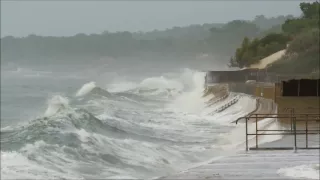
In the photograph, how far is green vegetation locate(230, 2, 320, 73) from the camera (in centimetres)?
5797

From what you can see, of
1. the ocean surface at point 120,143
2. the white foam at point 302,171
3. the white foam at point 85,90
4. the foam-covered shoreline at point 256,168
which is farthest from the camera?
the white foam at point 85,90

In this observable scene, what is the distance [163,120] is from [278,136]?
50.9 feet

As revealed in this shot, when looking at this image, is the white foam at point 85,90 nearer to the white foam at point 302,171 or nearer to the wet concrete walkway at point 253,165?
the wet concrete walkway at point 253,165

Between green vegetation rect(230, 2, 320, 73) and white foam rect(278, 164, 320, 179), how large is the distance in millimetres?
41312

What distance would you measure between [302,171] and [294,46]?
4794 cm

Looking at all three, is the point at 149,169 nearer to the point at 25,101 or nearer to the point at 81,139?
the point at 81,139

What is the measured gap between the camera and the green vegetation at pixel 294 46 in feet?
190

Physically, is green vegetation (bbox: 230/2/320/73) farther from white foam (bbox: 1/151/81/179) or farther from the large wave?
white foam (bbox: 1/151/81/179)

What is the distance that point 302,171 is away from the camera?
1477cm

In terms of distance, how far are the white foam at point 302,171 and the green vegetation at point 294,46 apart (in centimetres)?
4131

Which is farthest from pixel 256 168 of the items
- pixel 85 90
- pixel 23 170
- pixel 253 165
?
pixel 85 90

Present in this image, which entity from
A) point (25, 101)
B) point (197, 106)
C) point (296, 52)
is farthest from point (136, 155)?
point (25, 101)

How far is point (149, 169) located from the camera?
66.8 ft

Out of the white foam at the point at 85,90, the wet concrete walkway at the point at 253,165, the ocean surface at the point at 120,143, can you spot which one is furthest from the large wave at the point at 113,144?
the white foam at the point at 85,90
